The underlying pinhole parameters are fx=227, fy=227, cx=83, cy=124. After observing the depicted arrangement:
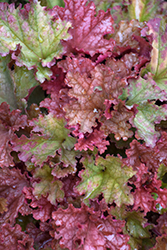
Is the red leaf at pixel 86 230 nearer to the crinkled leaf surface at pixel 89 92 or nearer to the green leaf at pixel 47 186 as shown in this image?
the green leaf at pixel 47 186

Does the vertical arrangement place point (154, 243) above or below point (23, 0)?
below

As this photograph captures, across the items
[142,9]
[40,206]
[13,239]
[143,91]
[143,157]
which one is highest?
[142,9]

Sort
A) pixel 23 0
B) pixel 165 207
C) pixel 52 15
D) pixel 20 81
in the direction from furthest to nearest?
pixel 23 0
pixel 20 81
pixel 52 15
pixel 165 207

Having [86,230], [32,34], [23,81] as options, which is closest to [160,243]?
[86,230]

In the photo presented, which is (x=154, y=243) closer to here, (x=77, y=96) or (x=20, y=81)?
(x=77, y=96)

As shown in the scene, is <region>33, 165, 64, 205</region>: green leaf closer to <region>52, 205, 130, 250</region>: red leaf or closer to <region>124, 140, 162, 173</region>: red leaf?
<region>52, 205, 130, 250</region>: red leaf

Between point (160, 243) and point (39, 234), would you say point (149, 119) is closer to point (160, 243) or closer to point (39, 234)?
point (160, 243)

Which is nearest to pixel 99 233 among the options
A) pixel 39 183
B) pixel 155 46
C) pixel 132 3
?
pixel 39 183
